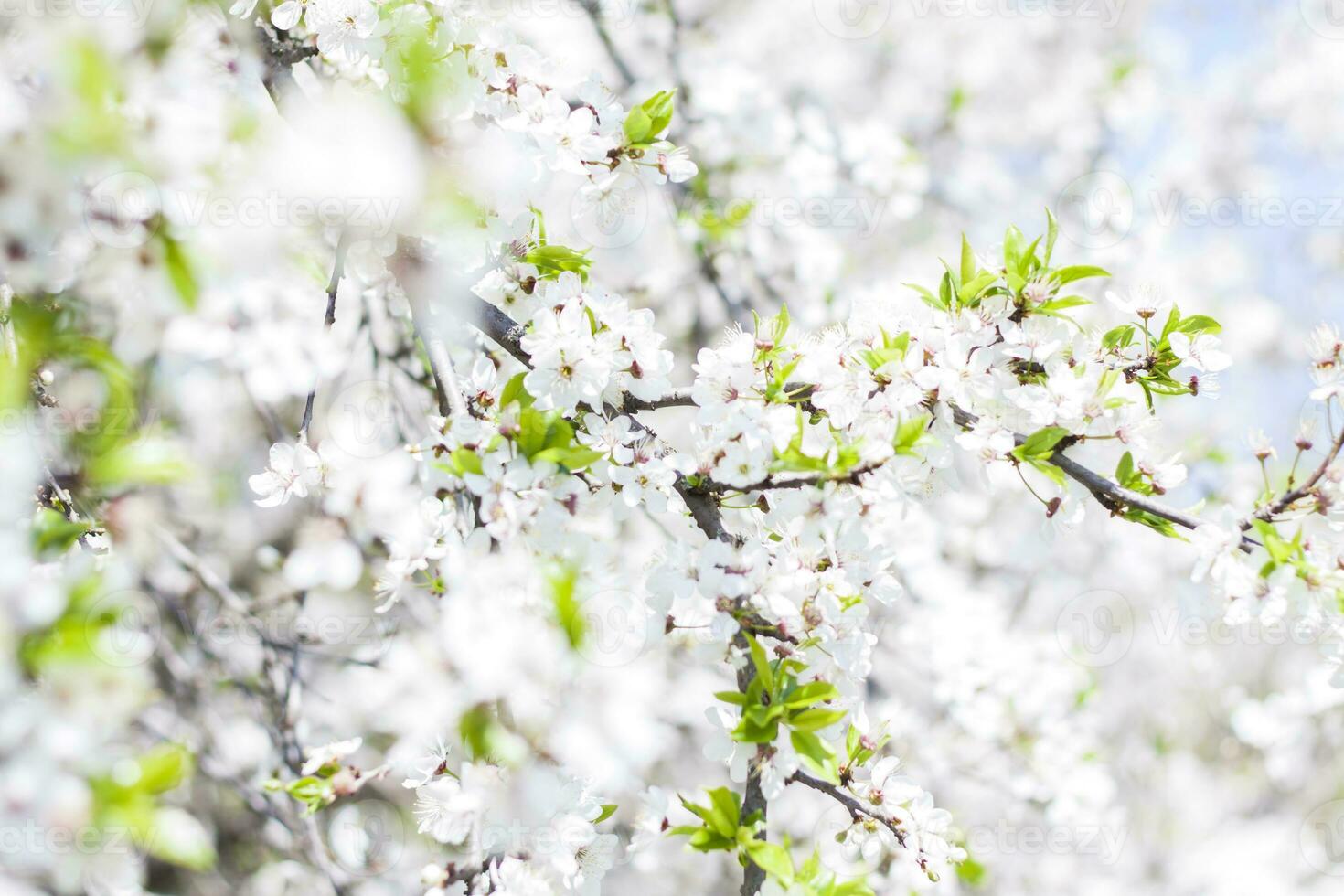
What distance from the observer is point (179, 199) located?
4.81 feet

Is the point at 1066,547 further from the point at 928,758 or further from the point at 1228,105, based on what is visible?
the point at 1228,105

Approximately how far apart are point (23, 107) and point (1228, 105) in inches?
327

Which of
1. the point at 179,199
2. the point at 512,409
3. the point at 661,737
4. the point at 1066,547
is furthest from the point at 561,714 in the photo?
the point at 1066,547
